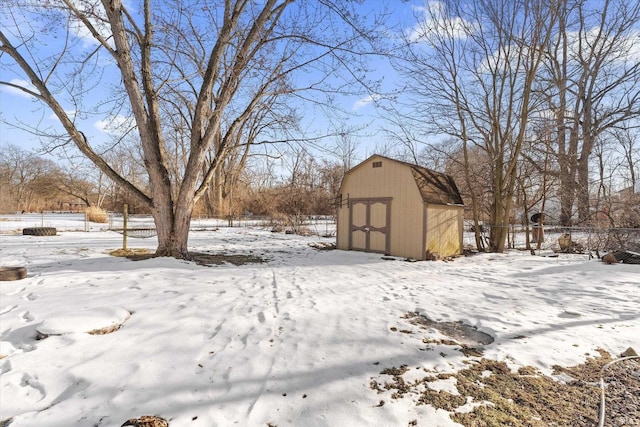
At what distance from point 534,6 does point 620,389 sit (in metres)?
13.4

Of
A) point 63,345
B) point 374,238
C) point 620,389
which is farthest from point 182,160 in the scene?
point 620,389

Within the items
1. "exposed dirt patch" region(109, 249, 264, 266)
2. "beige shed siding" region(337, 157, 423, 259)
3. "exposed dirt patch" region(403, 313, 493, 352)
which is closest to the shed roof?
"beige shed siding" region(337, 157, 423, 259)

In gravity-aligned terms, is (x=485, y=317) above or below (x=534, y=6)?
below

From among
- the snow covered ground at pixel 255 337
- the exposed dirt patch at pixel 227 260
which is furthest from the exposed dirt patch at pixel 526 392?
the exposed dirt patch at pixel 227 260

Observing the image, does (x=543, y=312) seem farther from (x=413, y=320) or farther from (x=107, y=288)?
(x=107, y=288)

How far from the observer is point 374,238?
36.7 ft

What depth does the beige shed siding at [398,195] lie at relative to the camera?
1013 centimetres

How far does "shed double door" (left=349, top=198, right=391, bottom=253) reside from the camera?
10875mm

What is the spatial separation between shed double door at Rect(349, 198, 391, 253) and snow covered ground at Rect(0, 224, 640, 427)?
3.99m

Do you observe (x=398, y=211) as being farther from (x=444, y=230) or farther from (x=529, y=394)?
(x=529, y=394)

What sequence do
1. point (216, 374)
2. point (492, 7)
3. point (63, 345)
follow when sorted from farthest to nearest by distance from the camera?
1. point (492, 7)
2. point (63, 345)
3. point (216, 374)

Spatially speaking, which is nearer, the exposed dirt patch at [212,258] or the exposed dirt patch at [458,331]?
the exposed dirt patch at [458,331]

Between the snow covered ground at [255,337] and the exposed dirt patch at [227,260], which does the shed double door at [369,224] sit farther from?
the snow covered ground at [255,337]

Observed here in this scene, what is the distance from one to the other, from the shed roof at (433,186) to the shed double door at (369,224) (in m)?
1.20
